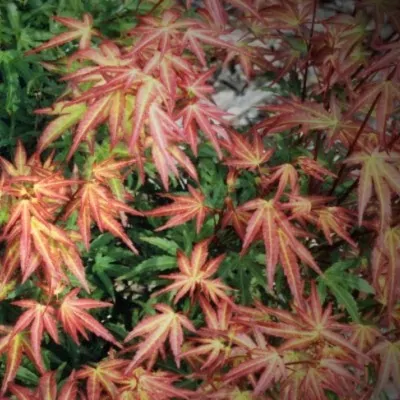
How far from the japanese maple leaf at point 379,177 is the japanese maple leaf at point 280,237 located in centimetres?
14

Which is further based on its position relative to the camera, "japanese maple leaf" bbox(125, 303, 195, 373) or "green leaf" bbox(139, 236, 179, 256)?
"green leaf" bbox(139, 236, 179, 256)

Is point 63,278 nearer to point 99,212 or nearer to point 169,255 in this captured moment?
point 99,212

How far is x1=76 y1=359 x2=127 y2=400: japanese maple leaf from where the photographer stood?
1364 mm

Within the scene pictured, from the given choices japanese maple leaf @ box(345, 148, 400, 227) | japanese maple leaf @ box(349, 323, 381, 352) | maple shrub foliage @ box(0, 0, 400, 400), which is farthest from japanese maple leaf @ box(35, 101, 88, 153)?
japanese maple leaf @ box(349, 323, 381, 352)

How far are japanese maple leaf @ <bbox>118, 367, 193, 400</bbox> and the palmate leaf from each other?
42cm

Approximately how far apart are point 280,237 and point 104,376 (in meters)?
0.49

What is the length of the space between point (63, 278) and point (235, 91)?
6.94ft

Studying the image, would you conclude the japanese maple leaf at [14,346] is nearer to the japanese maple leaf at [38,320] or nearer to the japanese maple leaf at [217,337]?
the japanese maple leaf at [38,320]

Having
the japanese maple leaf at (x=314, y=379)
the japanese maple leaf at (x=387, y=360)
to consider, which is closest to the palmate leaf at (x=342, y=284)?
the japanese maple leaf at (x=387, y=360)

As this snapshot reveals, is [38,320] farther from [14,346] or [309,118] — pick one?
[309,118]

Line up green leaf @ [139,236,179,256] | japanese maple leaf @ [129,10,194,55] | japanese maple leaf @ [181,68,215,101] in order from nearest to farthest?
japanese maple leaf @ [129,10,194,55]
japanese maple leaf @ [181,68,215,101]
green leaf @ [139,236,179,256]

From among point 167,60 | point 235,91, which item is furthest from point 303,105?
point 235,91

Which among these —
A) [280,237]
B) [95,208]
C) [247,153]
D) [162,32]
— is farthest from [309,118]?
[95,208]

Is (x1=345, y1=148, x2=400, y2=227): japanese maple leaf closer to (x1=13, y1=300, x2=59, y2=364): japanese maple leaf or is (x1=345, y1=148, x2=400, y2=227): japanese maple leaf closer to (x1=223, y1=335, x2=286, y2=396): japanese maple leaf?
(x1=223, y1=335, x2=286, y2=396): japanese maple leaf
